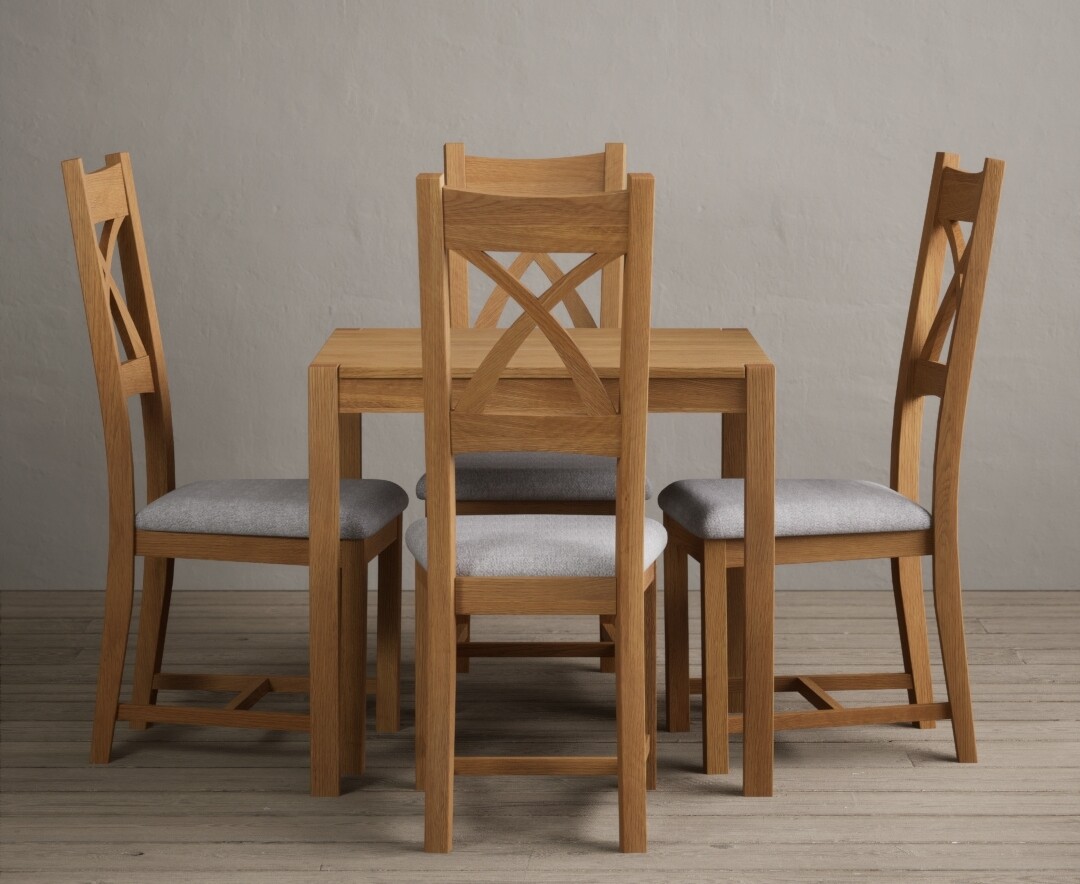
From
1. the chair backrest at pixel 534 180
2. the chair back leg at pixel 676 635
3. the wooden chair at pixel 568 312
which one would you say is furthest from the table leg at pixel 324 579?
the chair backrest at pixel 534 180

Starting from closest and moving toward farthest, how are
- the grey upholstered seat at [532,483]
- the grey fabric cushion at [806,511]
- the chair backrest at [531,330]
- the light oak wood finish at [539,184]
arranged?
1. the chair backrest at [531,330]
2. the grey fabric cushion at [806,511]
3. the grey upholstered seat at [532,483]
4. the light oak wood finish at [539,184]

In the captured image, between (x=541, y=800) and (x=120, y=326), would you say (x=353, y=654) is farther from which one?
(x=120, y=326)

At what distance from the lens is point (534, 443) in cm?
225

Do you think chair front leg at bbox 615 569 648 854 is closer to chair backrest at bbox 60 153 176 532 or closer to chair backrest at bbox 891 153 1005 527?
chair backrest at bbox 891 153 1005 527

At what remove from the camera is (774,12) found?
3.66 meters

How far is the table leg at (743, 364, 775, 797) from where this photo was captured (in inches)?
95.8

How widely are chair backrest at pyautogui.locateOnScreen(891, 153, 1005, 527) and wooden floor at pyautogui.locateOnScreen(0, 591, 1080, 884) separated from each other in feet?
1.68

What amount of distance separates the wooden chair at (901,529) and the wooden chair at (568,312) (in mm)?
269

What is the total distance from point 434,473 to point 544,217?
17.3 inches

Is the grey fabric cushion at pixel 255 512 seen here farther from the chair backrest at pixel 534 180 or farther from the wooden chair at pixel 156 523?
the chair backrest at pixel 534 180

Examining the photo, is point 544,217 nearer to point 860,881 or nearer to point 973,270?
point 973,270

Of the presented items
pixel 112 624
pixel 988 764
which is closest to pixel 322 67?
pixel 112 624

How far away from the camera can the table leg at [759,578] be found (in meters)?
2.43

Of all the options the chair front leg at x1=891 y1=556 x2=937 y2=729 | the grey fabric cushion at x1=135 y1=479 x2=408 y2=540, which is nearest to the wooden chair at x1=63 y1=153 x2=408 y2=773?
the grey fabric cushion at x1=135 y1=479 x2=408 y2=540
